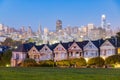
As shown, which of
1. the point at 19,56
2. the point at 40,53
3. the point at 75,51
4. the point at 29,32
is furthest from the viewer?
the point at 29,32

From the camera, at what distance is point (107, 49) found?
58.3m

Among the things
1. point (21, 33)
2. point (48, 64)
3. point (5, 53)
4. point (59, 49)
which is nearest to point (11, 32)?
point (21, 33)

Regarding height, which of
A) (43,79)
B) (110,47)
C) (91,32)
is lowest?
(43,79)

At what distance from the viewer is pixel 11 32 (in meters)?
128

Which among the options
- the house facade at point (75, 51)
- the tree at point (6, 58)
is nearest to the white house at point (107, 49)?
the house facade at point (75, 51)

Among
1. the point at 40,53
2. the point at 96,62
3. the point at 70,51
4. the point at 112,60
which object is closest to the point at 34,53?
the point at 40,53

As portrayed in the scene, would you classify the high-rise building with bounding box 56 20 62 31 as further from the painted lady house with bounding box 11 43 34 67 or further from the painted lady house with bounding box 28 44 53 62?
the painted lady house with bounding box 28 44 53 62

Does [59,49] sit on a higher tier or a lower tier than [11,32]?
lower

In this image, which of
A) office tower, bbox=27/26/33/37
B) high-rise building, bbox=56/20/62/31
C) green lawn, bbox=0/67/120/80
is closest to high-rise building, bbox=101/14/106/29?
high-rise building, bbox=56/20/62/31

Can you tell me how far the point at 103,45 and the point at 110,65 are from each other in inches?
325

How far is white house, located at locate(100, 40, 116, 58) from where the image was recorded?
58062 mm

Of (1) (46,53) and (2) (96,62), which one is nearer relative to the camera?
(2) (96,62)

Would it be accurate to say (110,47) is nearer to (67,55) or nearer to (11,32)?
(67,55)

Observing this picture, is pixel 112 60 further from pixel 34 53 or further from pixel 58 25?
pixel 58 25
